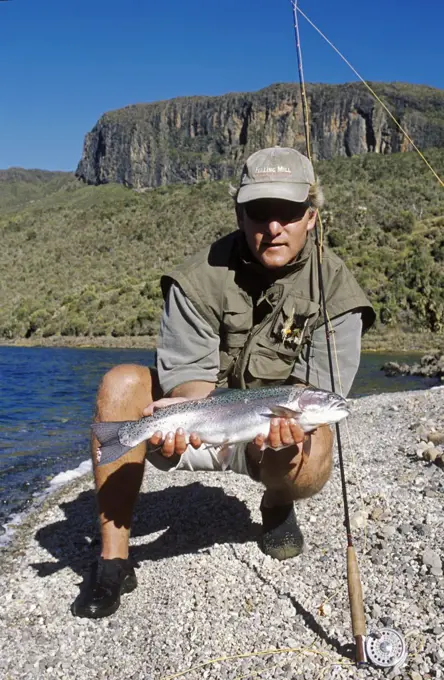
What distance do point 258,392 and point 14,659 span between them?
1.77 meters

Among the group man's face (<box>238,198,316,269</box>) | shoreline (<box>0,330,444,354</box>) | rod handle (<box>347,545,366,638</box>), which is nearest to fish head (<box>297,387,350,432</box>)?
rod handle (<box>347,545,366,638</box>)

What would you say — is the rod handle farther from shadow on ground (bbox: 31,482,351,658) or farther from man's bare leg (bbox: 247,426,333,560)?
man's bare leg (bbox: 247,426,333,560)

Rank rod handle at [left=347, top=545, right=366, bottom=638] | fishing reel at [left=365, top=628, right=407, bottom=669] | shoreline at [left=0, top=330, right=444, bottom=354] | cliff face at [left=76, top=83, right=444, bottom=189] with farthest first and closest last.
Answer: cliff face at [left=76, top=83, right=444, bottom=189] < shoreline at [left=0, top=330, right=444, bottom=354] < rod handle at [left=347, top=545, right=366, bottom=638] < fishing reel at [left=365, top=628, right=407, bottom=669]

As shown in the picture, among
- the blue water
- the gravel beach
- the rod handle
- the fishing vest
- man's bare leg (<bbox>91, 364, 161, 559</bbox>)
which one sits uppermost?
the fishing vest

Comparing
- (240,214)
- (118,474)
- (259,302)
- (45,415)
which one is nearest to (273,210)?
(240,214)

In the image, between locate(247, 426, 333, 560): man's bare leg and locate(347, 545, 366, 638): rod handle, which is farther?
locate(247, 426, 333, 560): man's bare leg

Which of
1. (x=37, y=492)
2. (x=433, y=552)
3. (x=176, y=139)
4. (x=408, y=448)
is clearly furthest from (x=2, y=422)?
(x=176, y=139)

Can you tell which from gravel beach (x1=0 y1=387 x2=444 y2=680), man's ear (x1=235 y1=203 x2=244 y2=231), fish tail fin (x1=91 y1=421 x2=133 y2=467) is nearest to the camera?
gravel beach (x1=0 y1=387 x2=444 y2=680)

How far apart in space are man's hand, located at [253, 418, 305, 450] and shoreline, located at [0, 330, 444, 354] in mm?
25208

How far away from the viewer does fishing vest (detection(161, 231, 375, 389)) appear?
3773 millimetres

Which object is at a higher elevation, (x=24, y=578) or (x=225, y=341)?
(x=225, y=341)

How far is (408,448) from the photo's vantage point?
640 centimetres

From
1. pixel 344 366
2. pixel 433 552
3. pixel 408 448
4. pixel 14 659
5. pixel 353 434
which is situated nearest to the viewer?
pixel 14 659

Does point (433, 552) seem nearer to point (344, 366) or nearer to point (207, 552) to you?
point (344, 366)
